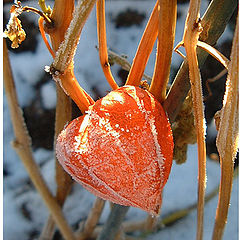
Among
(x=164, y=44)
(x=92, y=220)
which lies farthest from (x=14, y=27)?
(x=92, y=220)

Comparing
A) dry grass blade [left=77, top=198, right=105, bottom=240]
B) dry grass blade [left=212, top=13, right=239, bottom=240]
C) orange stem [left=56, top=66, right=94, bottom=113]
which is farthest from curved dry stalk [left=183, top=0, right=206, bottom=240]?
dry grass blade [left=77, top=198, right=105, bottom=240]

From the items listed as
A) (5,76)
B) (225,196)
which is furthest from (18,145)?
(225,196)

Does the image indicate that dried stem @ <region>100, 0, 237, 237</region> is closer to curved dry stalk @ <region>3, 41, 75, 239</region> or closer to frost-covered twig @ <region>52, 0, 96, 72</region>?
frost-covered twig @ <region>52, 0, 96, 72</region>

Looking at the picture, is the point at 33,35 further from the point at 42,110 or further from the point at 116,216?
the point at 116,216

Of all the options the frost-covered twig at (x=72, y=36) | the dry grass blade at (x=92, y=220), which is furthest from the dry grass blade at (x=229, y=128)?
the dry grass blade at (x=92, y=220)

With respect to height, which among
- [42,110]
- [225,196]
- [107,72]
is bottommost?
[42,110]

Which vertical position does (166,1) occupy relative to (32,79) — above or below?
above
